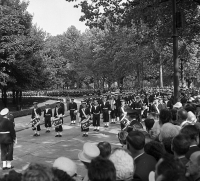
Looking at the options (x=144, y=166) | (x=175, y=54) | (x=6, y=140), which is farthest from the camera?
(x=175, y=54)

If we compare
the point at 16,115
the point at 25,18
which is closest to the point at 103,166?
the point at 16,115

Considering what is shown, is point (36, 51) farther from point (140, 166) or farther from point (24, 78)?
point (140, 166)

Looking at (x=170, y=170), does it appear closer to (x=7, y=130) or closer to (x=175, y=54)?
(x=7, y=130)

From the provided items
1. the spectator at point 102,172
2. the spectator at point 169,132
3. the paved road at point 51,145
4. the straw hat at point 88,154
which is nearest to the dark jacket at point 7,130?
the paved road at point 51,145

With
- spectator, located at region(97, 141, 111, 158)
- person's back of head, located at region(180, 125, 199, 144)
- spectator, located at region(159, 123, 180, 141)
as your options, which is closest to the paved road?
spectator, located at region(159, 123, 180, 141)

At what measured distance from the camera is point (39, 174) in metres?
2.74

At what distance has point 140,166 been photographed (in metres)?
4.02

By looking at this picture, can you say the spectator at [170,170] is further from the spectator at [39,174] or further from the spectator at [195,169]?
the spectator at [39,174]

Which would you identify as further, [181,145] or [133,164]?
[181,145]

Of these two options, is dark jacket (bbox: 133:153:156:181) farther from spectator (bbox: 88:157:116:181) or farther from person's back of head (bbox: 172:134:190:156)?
spectator (bbox: 88:157:116:181)

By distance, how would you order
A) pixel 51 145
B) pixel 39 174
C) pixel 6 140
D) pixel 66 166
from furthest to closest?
pixel 51 145, pixel 6 140, pixel 66 166, pixel 39 174

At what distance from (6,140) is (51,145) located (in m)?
3.28

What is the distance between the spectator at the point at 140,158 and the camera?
12.8 feet

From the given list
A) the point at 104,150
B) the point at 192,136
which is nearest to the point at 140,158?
the point at 104,150
